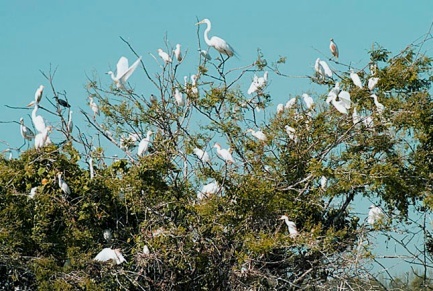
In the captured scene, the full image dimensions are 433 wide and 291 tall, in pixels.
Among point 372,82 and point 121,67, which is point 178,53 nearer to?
point 121,67

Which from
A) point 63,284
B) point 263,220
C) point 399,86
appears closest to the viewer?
point 63,284

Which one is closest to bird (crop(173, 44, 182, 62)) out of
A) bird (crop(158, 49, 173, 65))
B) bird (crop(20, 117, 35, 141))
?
bird (crop(158, 49, 173, 65))

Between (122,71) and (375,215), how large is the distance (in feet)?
8.16

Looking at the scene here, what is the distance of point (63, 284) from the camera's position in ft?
23.2

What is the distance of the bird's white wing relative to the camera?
25.8 ft

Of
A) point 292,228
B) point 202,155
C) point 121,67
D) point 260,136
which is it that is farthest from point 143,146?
point 292,228

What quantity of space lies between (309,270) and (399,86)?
6.14ft

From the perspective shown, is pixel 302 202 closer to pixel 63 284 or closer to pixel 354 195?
pixel 354 195

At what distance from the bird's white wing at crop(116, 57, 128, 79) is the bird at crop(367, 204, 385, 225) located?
7.96 ft

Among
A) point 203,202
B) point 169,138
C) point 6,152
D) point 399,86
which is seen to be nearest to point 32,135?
point 6,152

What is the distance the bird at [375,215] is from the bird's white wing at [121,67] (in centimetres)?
243

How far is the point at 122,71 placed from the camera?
7.93 m

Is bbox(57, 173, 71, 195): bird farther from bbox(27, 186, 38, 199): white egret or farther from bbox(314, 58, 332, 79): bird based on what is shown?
bbox(314, 58, 332, 79): bird

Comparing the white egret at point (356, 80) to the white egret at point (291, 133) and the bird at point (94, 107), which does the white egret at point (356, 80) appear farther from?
the bird at point (94, 107)
